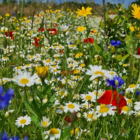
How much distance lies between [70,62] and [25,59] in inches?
14.2

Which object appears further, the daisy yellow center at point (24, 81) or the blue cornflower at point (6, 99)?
the daisy yellow center at point (24, 81)

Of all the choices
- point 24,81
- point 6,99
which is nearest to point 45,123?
point 24,81

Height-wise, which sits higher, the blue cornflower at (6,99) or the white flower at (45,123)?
the blue cornflower at (6,99)

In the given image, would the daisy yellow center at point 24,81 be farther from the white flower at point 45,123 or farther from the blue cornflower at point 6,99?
the blue cornflower at point 6,99

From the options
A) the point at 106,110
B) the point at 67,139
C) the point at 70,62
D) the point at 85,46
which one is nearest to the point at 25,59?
the point at 70,62

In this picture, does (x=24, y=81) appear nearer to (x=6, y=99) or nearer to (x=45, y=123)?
(x=45, y=123)

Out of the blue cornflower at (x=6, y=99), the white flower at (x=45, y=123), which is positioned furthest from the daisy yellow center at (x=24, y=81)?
the blue cornflower at (x=6, y=99)

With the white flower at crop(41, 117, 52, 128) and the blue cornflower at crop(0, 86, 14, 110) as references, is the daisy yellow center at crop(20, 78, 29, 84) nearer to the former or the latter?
the white flower at crop(41, 117, 52, 128)

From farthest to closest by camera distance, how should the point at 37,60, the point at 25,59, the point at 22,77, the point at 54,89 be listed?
the point at 25,59, the point at 37,60, the point at 54,89, the point at 22,77

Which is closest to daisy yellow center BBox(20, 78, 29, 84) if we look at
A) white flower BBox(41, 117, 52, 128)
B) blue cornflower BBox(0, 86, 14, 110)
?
white flower BBox(41, 117, 52, 128)

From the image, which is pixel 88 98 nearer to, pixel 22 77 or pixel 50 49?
pixel 22 77

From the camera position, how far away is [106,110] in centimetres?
68

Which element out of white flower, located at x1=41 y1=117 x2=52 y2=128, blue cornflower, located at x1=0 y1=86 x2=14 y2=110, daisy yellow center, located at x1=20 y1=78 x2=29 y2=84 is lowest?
white flower, located at x1=41 y1=117 x2=52 y2=128

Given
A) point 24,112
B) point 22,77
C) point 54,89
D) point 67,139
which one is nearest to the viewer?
point 67,139
